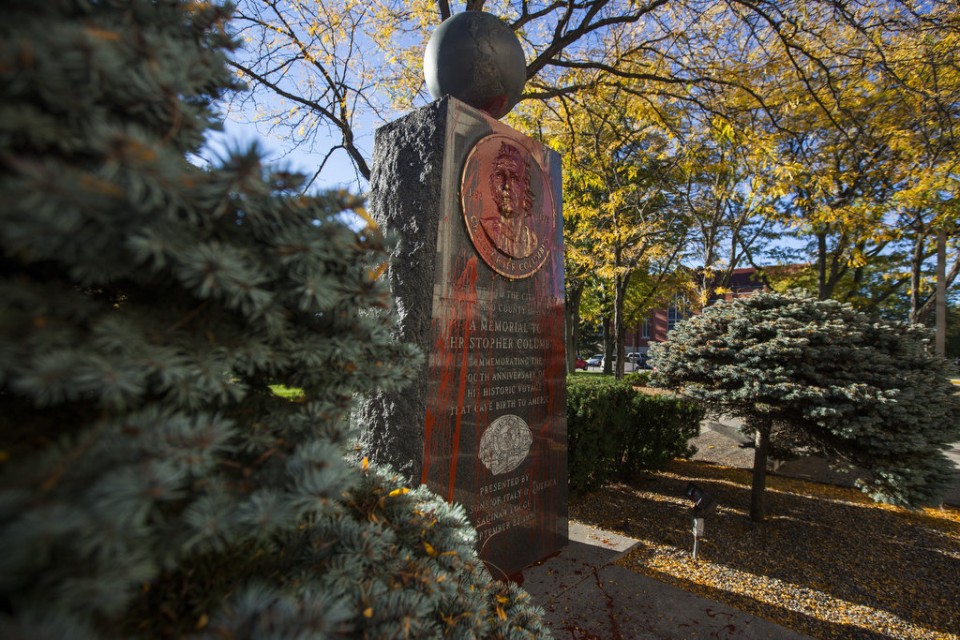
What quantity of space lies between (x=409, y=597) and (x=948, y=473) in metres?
5.93

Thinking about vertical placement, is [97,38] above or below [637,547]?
above

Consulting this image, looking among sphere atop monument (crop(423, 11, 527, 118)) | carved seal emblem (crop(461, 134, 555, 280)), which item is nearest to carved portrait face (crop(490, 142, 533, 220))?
carved seal emblem (crop(461, 134, 555, 280))

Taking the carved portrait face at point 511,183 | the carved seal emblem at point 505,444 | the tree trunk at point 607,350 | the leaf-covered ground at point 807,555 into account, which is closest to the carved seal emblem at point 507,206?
the carved portrait face at point 511,183

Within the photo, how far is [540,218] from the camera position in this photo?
13.4 feet

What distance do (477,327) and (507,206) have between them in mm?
1063

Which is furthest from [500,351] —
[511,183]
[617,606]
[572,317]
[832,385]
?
[572,317]

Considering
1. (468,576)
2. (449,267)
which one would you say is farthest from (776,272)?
(468,576)

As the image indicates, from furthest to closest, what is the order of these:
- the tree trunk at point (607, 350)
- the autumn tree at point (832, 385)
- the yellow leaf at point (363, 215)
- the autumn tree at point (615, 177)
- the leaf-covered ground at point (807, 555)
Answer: the tree trunk at point (607, 350), the autumn tree at point (615, 177), the autumn tree at point (832, 385), the leaf-covered ground at point (807, 555), the yellow leaf at point (363, 215)

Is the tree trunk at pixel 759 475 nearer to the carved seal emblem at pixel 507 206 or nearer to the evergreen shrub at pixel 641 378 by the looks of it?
the evergreen shrub at pixel 641 378

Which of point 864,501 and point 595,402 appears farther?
point 864,501

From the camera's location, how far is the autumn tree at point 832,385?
4484mm

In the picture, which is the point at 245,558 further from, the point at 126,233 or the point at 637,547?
the point at 637,547

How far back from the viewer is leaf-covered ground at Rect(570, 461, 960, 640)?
3.75m

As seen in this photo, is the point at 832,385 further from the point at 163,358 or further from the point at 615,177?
the point at 615,177
